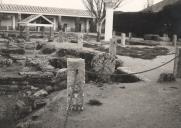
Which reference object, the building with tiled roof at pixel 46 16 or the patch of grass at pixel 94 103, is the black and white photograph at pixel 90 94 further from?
the building with tiled roof at pixel 46 16

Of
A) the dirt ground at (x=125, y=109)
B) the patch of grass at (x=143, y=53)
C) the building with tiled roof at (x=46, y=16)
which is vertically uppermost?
the building with tiled roof at (x=46, y=16)

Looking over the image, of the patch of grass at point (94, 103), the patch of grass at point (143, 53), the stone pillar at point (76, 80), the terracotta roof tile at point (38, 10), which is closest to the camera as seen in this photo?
the stone pillar at point (76, 80)

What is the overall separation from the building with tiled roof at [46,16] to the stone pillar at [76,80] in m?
35.7

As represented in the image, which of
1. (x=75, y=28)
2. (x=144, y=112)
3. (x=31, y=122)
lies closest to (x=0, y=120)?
(x=31, y=122)

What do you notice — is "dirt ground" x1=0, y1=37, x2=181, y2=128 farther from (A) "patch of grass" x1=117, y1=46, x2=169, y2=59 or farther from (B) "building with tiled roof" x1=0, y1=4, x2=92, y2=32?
(B) "building with tiled roof" x1=0, y1=4, x2=92, y2=32

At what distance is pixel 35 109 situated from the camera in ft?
27.6

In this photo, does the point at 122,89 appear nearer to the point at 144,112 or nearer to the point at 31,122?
the point at 144,112

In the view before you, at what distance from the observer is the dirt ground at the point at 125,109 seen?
21.5 feet

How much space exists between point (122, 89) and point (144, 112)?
94.7 inches

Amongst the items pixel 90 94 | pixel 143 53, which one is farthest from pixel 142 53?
pixel 90 94

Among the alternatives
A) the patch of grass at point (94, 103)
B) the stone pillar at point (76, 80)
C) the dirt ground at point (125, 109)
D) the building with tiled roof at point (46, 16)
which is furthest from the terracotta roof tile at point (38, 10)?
the stone pillar at point (76, 80)

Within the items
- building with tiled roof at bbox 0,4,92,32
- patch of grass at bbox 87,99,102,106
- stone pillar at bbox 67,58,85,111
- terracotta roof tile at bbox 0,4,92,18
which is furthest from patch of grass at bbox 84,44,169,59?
terracotta roof tile at bbox 0,4,92,18

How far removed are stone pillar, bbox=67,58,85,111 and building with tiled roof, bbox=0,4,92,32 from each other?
117 feet

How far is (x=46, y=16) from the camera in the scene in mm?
51750
